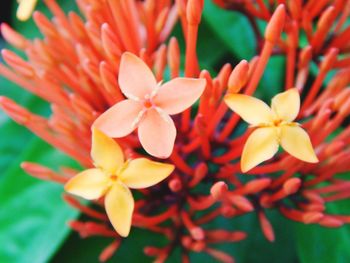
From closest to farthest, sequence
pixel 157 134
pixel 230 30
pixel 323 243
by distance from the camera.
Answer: pixel 157 134, pixel 323 243, pixel 230 30

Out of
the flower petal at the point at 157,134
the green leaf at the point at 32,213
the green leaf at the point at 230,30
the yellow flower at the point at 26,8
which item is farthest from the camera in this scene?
the green leaf at the point at 230,30

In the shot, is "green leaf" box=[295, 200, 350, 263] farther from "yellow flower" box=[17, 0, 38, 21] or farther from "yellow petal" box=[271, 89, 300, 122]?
"yellow flower" box=[17, 0, 38, 21]

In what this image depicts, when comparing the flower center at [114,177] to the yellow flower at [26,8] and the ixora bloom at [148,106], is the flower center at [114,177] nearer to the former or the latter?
the ixora bloom at [148,106]

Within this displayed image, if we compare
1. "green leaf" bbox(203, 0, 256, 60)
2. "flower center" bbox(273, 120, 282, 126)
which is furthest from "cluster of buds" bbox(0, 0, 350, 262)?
"green leaf" bbox(203, 0, 256, 60)

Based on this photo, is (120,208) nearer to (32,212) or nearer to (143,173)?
(143,173)

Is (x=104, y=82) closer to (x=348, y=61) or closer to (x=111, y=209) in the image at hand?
(x=111, y=209)

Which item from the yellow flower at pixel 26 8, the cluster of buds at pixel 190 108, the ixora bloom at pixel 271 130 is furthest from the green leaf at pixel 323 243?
the yellow flower at pixel 26 8

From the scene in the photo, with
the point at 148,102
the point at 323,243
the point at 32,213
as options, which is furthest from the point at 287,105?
the point at 32,213

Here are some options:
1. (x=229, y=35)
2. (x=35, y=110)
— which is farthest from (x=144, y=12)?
(x=35, y=110)
